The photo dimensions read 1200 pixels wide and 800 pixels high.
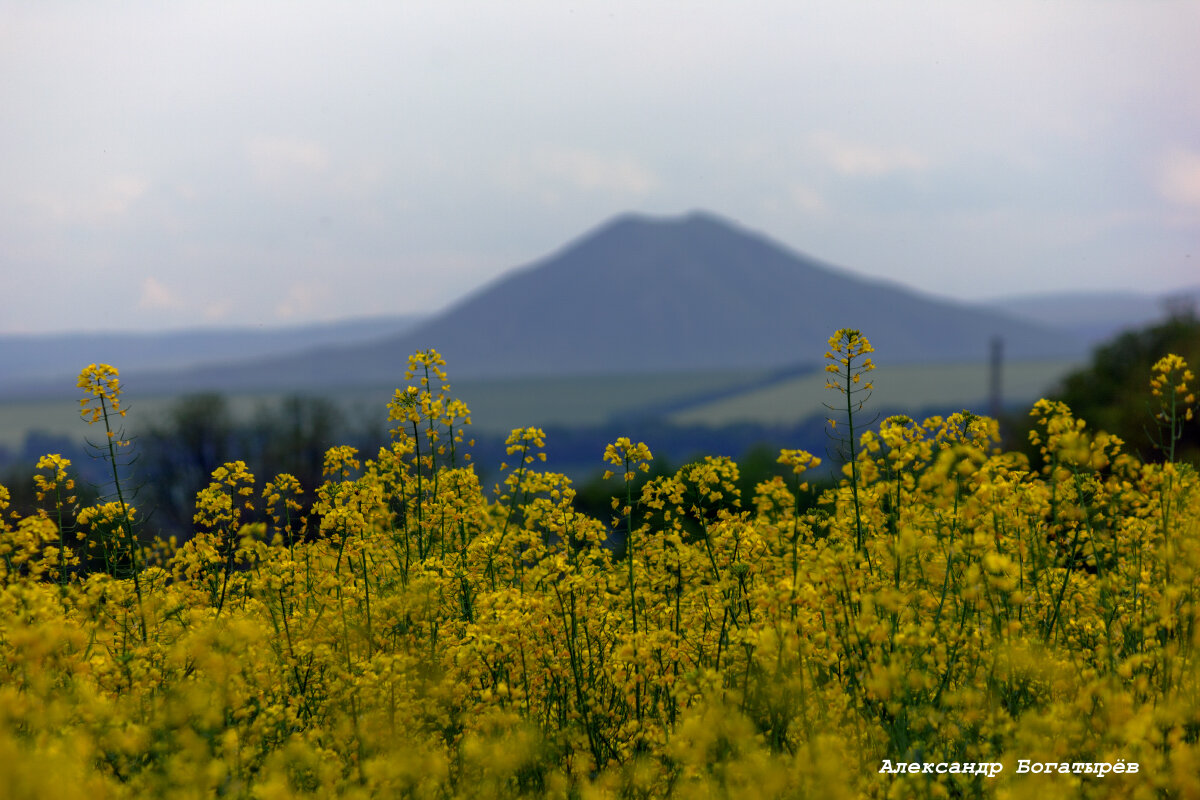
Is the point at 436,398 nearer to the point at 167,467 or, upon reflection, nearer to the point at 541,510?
the point at 541,510

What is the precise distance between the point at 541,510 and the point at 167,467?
42.0 meters

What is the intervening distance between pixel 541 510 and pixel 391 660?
219cm

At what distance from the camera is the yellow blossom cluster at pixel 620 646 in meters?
4.20

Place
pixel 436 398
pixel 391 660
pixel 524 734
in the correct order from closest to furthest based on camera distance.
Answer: pixel 524 734
pixel 391 660
pixel 436 398

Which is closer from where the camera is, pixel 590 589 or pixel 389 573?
pixel 590 589

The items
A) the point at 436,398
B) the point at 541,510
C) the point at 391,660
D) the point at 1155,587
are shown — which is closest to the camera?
the point at 391,660

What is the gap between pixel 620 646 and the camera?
5.65 m

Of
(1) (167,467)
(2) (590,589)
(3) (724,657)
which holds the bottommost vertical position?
(1) (167,467)

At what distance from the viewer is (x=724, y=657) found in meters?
5.78

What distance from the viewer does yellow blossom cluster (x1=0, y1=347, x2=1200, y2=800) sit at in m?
4.20

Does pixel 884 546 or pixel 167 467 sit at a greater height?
pixel 884 546

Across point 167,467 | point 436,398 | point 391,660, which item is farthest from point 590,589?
point 167,467

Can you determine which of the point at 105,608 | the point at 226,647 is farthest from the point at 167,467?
the point at 226,647

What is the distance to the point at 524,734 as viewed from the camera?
4.42 metres
